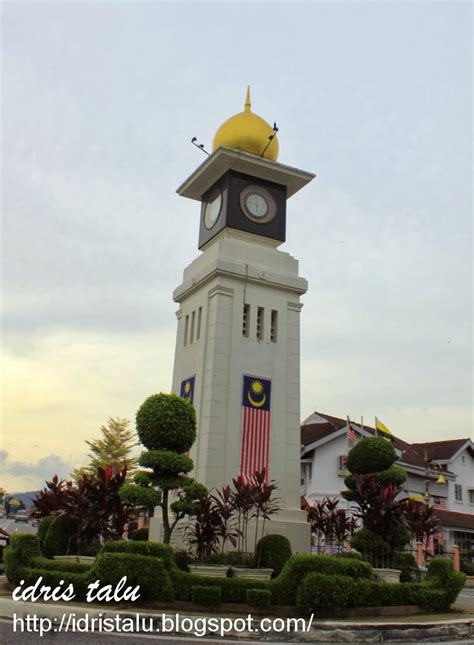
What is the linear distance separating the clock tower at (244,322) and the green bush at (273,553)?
285 cm

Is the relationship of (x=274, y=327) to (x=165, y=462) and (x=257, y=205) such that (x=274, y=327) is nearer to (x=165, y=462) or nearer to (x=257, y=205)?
(x=257, y=205)

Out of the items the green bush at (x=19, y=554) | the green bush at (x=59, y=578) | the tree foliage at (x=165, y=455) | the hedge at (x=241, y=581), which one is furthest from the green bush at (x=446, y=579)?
the green bush at (x=19, y=554)

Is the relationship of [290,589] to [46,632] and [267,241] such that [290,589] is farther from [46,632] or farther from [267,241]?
[267,241]

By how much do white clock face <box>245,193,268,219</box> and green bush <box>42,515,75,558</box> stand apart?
14380 mm

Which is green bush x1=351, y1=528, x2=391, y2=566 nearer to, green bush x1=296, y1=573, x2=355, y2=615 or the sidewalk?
the sidewalk

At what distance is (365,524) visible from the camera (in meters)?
20.3

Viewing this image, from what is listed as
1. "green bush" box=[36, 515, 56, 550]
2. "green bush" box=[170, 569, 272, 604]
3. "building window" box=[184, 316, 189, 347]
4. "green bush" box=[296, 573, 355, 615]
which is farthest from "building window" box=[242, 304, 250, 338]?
"green bush" box=[296, 573, 355, 615]

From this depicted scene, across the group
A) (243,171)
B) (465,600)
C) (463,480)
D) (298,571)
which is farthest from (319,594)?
(463,480)

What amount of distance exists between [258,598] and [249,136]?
62.6 feet

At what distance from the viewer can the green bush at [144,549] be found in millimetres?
15396

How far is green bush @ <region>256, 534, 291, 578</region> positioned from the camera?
1952 centimetres

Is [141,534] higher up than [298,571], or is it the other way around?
[141,534]

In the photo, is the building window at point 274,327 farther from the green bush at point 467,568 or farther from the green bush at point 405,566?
the green bush at point 467,568

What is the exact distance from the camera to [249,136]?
27984 mm
